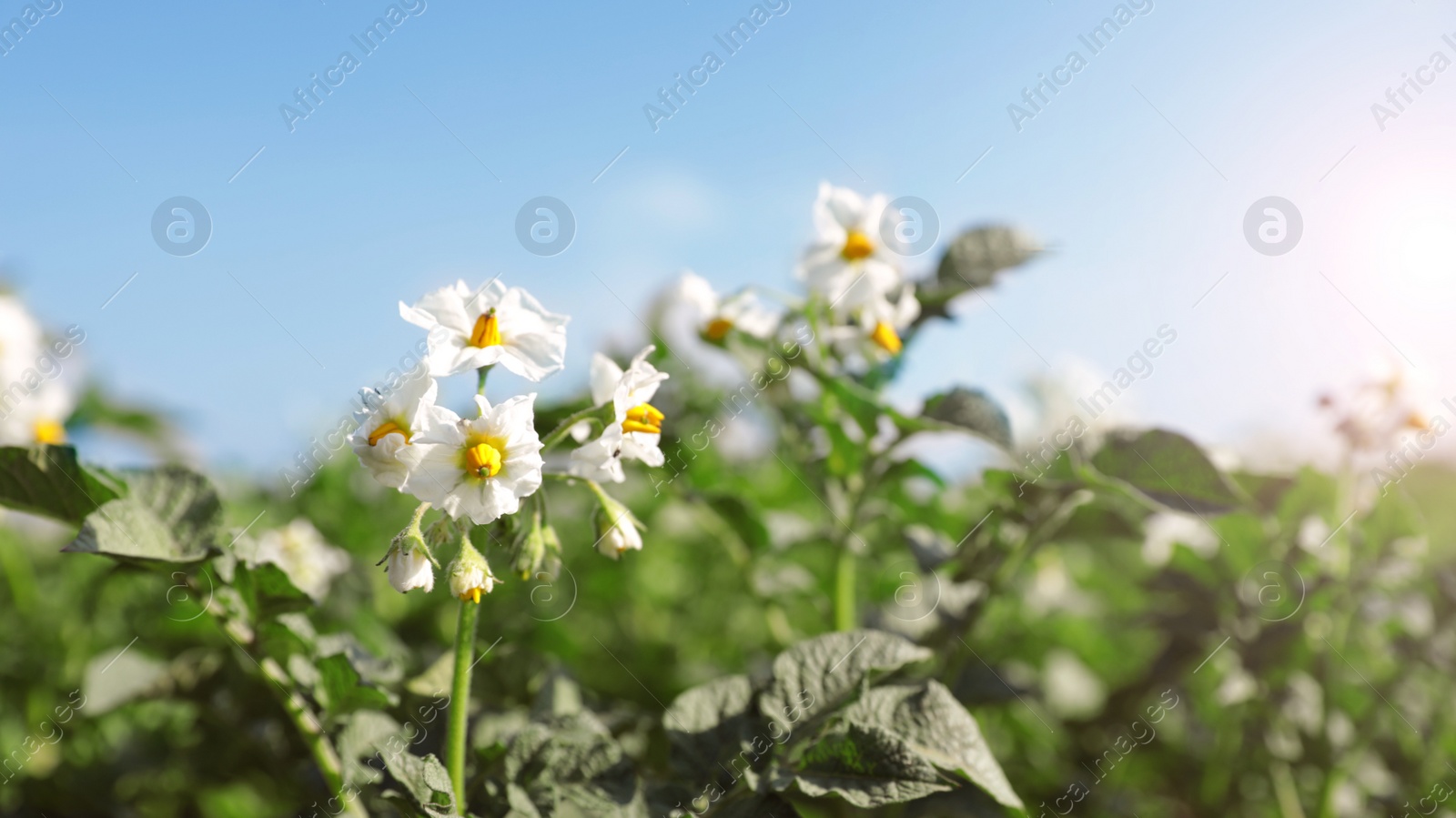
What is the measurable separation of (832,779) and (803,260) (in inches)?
35.6

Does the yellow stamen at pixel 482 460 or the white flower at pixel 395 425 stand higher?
the yellow stamen at pixel 482 460

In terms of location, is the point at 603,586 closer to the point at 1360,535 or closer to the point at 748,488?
the point at 748,488

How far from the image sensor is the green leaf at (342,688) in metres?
1.13

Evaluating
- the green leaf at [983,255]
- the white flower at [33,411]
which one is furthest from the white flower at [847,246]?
the white flower at [33,411]

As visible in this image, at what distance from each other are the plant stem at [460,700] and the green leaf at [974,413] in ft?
2.43

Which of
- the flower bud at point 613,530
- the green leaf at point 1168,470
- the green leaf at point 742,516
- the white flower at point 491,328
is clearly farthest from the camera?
the green leaf at point 742,516

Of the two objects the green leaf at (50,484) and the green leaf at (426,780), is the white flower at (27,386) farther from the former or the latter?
the green leaf at (426,780)

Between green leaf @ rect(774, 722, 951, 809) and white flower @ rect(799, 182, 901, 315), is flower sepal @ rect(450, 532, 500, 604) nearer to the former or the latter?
green leaf @ rect(774, 722, 951, 809)

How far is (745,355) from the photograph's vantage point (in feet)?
5.40

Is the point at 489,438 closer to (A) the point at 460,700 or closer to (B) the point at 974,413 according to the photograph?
(A) the point at 460,700

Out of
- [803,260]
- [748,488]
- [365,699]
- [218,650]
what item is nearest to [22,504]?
[365,699]

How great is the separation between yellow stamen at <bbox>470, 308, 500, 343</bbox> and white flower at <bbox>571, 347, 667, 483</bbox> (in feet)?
0.40

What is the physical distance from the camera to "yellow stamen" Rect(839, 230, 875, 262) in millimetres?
1617

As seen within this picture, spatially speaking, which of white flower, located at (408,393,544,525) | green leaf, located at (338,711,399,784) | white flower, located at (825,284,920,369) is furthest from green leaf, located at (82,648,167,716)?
white flower, located at (825,284,920,369)
